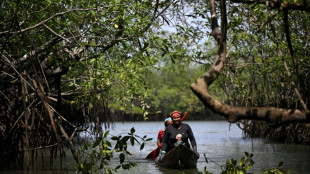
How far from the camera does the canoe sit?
1105cm

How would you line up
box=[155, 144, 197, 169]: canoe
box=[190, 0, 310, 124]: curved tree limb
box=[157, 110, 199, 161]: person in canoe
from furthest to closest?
box=[157, 110, 199, 161]: person in canoe, box=[155, 144, 197, 169]: canoe, box=[190, 0, 310, 124]: curved tree limb

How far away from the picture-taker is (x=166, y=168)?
39.5 feet

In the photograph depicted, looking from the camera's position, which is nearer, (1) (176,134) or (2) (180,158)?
(1) (176,134)

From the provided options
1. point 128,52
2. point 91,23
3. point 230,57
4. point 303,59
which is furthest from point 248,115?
point 230,57

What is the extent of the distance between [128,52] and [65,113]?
4775 mm

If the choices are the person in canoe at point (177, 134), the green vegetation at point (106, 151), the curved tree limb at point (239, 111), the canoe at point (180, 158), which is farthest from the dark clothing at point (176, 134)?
the curved tree limb at point (239, 111)

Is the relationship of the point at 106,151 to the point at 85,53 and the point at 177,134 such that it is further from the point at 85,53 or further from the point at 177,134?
the point at 177,134

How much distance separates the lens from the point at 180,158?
449 inches

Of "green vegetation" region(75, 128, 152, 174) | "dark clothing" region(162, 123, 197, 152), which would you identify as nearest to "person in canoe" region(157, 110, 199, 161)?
"dark clothing" region(162, 123, 197, 152)

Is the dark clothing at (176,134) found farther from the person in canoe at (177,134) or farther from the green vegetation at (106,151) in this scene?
the green vegetation at (106,151)

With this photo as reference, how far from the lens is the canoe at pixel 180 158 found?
435 inches

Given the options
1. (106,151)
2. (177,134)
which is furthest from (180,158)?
(106,151)

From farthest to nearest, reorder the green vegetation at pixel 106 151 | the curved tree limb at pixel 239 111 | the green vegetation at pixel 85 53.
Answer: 1. the green vegetation at pixel 85 53
2. the green vegetation at pixel 106 151
3. the curved tree limb at pixel 239 111

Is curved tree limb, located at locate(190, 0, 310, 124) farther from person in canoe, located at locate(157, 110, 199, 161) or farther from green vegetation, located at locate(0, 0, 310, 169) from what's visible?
person in canoe, located at locate(157, 110, 199, 161)
